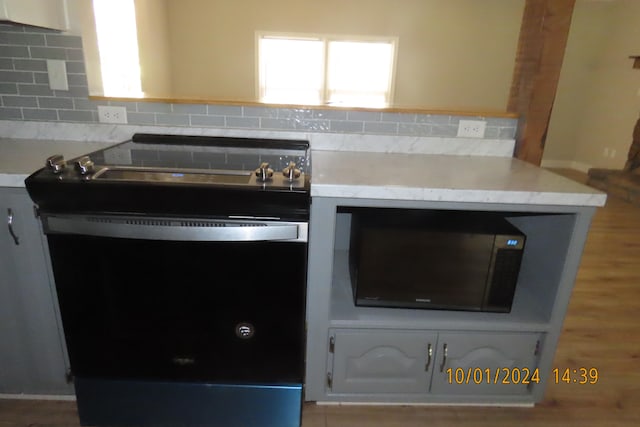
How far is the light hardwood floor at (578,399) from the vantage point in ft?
4.56

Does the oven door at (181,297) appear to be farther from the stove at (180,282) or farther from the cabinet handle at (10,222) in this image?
the cabinet handle at (10,222)

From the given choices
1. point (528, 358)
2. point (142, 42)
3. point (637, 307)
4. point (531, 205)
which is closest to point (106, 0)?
point (142, 42)

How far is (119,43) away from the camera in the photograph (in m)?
3.35

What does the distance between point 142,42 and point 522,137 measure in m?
4.22

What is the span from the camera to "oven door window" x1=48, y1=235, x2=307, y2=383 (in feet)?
3.67

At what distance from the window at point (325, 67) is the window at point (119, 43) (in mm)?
2216

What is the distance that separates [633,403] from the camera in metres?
1.54

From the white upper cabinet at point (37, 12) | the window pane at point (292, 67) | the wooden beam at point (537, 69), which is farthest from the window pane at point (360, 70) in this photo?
the white upper cabinet at point (37, 12)

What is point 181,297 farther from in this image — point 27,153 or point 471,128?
point 471,128

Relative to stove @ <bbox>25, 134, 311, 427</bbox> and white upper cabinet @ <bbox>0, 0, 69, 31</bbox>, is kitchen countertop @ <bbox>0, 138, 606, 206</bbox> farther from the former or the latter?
white upper cabinet @ <bbox>0, 0, 69, 31</bbox>

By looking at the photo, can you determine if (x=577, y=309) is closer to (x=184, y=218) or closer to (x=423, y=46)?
(x=184, y=218)

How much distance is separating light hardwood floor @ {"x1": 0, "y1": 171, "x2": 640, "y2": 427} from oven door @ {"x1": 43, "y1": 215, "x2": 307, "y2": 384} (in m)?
0.29

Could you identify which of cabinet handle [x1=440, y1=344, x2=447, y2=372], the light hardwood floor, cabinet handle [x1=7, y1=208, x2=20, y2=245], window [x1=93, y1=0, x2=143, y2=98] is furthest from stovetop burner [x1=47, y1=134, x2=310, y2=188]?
window [x1=93, y1=0, x2=143, y2=98]
